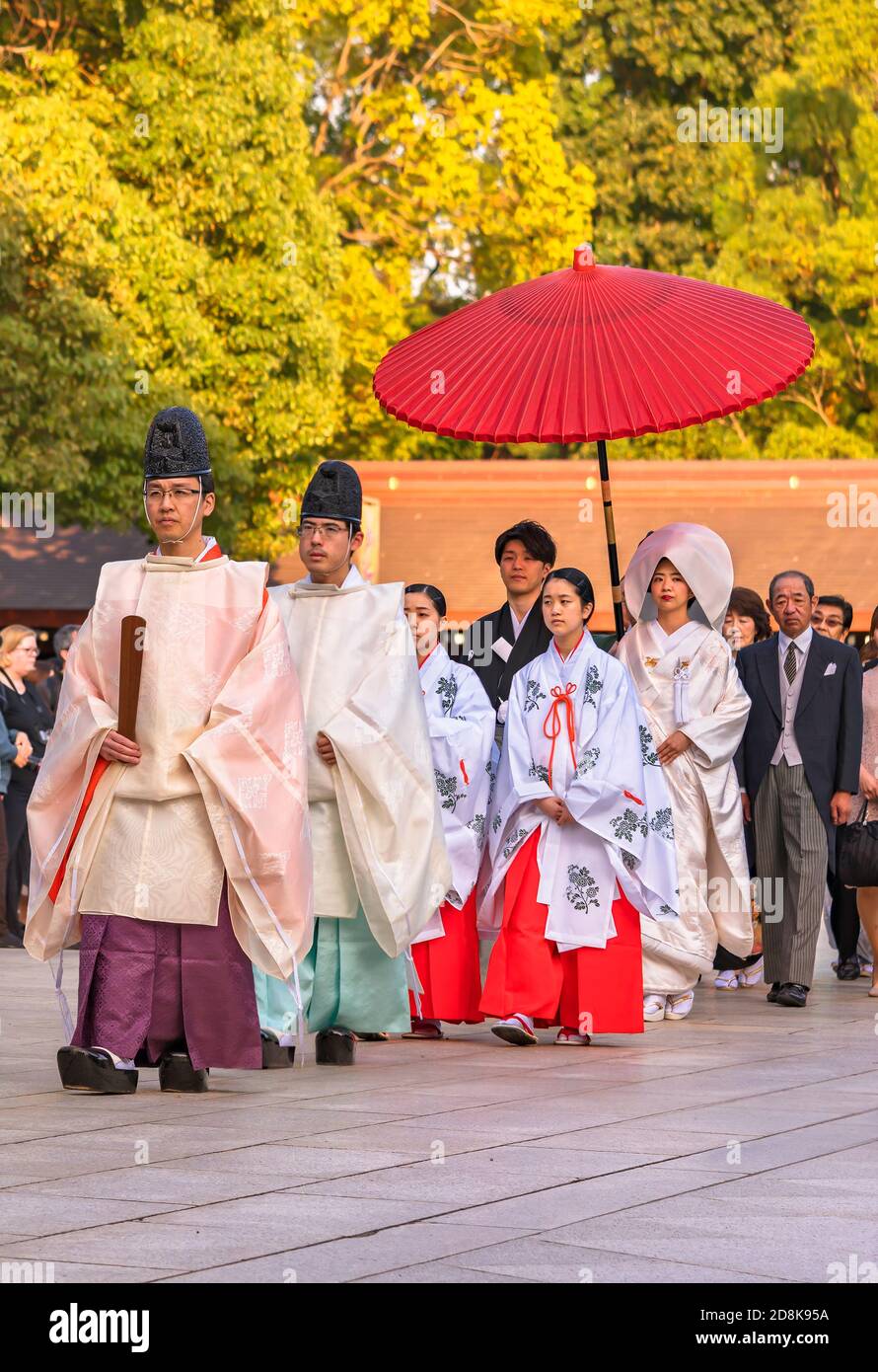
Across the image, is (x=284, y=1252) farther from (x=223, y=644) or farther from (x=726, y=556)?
(x=726, y=556)

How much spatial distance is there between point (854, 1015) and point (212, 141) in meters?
13.5

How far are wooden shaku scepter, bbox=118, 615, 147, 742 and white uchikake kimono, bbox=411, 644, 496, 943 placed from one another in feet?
6.47

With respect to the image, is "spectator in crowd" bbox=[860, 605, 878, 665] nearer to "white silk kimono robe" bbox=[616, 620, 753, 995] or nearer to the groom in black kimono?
"white silk kimono robe" bbox=[616, 620, 753, 995]

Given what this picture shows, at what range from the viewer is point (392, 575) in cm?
2698

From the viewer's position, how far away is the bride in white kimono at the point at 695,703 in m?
9.23

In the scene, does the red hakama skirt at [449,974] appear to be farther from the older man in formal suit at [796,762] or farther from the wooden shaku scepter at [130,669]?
the wooden shaku scepter at [130,669]

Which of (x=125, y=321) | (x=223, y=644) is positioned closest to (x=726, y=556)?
(x=223, y=644)

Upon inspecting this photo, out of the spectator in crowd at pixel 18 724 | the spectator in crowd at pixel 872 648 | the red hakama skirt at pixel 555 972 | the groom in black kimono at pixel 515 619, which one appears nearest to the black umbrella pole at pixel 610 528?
the groom in black kimono at pixel 515 619

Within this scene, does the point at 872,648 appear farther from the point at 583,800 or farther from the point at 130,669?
the point at 130,669

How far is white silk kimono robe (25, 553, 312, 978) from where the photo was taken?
21.0 feet

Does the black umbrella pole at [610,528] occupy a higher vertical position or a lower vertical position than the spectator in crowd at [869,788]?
higher

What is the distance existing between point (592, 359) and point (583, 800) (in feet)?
5.43

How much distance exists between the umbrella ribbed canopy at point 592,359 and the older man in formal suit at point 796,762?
77.9 inches

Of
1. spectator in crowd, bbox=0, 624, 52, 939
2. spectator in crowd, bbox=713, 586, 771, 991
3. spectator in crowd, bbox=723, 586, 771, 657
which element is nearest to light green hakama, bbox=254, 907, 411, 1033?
spectator in crowd, bbox=713, 586, 771, 991
